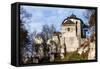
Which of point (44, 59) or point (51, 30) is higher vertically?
point (51, 30)

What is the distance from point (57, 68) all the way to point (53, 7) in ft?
2.07

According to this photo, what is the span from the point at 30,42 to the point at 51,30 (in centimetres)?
26

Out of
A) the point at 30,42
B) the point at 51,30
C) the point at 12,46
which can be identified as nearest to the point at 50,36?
the point at 51,30

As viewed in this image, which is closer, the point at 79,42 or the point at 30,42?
the point at 30,42

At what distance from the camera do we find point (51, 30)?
2.59 m

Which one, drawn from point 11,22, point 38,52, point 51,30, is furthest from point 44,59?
point 11,22

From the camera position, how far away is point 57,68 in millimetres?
2609

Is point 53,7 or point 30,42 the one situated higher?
point 53,7

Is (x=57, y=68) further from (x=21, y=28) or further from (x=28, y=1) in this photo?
(x=28, y=1)
